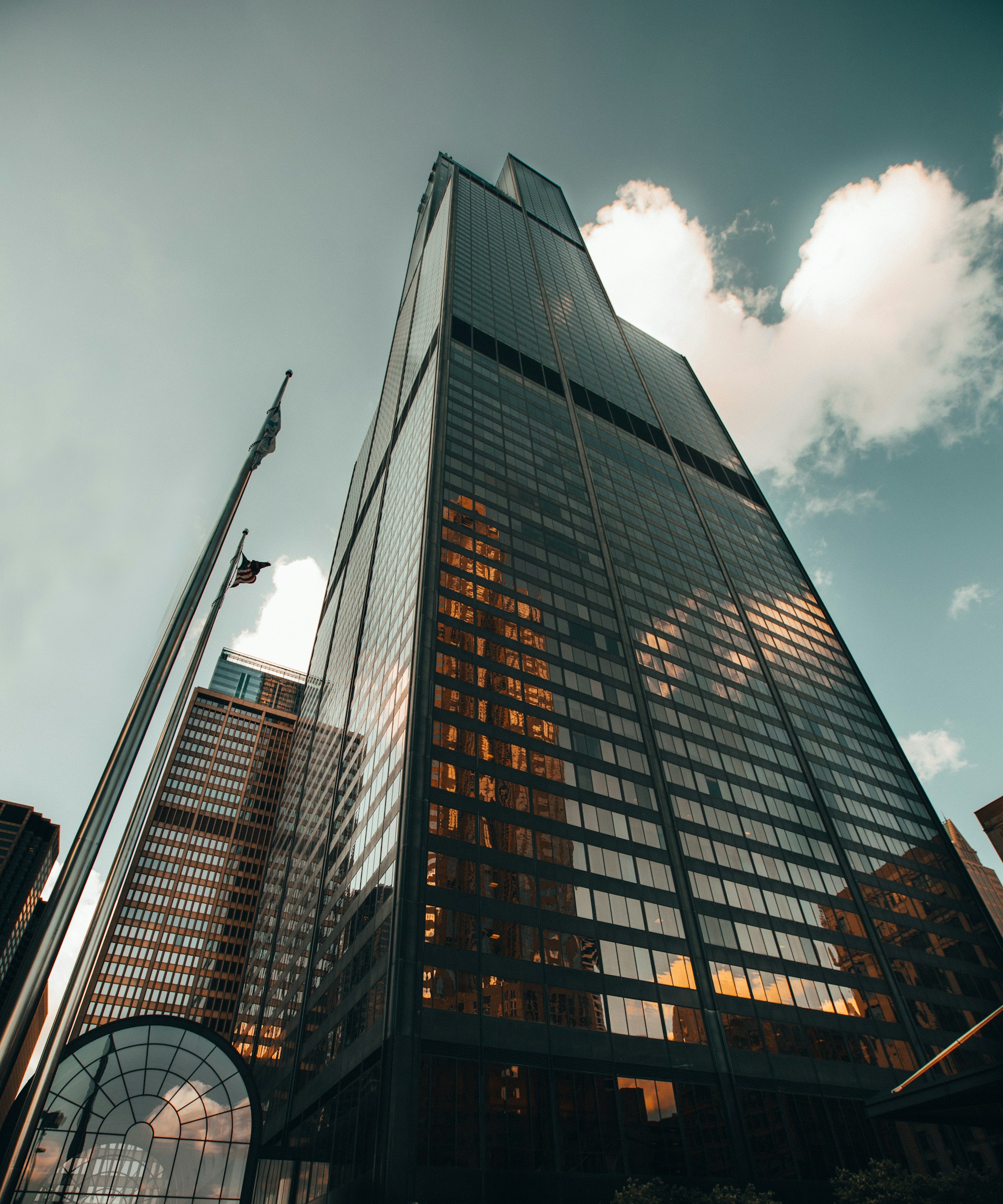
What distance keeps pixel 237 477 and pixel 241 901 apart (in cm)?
15357

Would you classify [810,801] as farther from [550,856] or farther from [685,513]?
[685,513]

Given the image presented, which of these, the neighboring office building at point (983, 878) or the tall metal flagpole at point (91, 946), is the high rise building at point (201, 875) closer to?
the tall metal flagpole at point (91, 946)

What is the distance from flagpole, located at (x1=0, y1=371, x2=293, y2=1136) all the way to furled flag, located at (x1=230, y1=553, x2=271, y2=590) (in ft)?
16.8

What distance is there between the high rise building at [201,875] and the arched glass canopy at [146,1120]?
98597 millimetres

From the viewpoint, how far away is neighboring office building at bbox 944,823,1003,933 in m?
172

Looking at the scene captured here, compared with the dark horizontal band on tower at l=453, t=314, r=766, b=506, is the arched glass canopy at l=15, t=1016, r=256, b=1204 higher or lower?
lower

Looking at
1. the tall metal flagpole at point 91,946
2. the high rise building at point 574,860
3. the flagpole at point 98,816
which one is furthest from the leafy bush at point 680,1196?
the flagpole at point 98,816

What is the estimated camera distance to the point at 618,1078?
129 ft

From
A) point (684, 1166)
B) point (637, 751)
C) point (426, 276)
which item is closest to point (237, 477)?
point (684, 1166)

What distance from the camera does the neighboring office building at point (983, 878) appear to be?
566 feet

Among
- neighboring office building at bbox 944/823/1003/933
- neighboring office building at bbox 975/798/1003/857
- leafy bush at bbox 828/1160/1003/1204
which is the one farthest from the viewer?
neighboring office building at bbox 944/823/1003/933

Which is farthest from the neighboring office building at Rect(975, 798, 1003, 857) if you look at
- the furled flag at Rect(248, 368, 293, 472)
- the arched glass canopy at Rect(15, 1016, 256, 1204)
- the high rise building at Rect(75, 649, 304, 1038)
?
the high rise building at Rect(75, 649, 304, 1038)

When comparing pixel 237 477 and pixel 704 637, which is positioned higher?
pixel 704 637

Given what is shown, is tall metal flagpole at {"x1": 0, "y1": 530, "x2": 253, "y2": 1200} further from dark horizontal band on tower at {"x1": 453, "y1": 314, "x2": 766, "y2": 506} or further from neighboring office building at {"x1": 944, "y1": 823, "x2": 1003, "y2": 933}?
neighboring office building at {"x1": 944, "y1": 823, "x2": 1003, "y2": 933}
